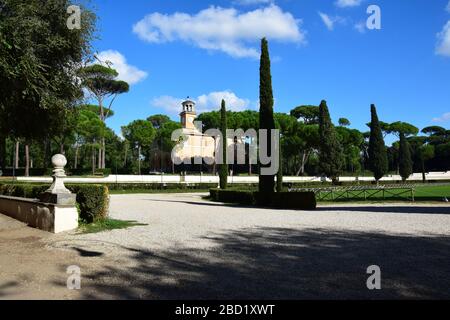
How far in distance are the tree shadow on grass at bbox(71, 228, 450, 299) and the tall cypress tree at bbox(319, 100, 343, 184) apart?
38.4 meters

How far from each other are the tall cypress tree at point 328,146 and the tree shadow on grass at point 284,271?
38372mm

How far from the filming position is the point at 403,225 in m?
10.6

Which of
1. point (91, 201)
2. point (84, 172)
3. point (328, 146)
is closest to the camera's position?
A: point (91, 201)

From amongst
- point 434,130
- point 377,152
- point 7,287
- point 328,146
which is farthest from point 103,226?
point 434,130

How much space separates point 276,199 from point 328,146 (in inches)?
1122

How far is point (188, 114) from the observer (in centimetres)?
8050

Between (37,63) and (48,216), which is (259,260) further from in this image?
(37,63)

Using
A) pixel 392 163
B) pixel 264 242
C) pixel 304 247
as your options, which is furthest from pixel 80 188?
pixel 392 163

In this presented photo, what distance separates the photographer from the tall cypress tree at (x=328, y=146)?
45656 millimetres

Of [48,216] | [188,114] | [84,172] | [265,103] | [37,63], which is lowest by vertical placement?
[48,216]

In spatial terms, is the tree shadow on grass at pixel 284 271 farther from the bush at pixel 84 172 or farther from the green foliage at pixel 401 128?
the green foliage at pixel 401 128

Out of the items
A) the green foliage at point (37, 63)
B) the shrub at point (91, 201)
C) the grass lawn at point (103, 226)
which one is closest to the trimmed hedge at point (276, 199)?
the grass lawn at point (103, 226)

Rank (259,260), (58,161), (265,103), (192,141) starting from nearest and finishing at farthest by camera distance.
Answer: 1. (259,260)
2. (58,161)
3. (265,103)
4. (192,141)

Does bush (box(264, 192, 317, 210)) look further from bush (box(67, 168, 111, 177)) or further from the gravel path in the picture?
bush (box(67, 168, 111, 177))
